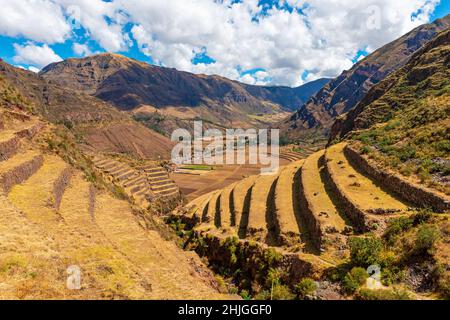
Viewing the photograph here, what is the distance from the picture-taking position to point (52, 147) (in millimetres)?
38219

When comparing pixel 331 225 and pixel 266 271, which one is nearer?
pixel 266 271

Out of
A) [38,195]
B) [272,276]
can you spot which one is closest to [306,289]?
[272,276]

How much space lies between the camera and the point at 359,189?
3472cm

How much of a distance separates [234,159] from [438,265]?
509 ft

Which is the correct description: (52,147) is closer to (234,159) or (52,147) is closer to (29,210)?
(29,210)

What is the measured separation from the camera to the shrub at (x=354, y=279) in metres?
17.1

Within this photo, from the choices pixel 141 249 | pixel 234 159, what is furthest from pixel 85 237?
pixel 234 159

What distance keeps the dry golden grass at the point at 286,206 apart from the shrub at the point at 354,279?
13855 mm

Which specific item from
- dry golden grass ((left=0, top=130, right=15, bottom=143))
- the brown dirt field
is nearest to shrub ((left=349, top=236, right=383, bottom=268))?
dry golden grass ((left=0, top=130, right=15, bottom=143))

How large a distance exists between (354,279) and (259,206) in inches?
1034

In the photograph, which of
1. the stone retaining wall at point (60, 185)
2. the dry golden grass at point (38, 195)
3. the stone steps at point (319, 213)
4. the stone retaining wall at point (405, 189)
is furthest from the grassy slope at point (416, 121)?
the stone retaining wall at point (60, 185)

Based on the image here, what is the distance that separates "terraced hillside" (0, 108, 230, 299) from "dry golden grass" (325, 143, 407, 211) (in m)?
18.6

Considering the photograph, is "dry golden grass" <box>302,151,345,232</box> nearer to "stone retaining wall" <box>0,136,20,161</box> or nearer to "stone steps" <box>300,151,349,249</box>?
"stone steps" <box>300,151,349,249</box>

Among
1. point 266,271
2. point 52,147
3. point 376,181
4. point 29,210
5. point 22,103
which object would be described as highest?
point 22,103
